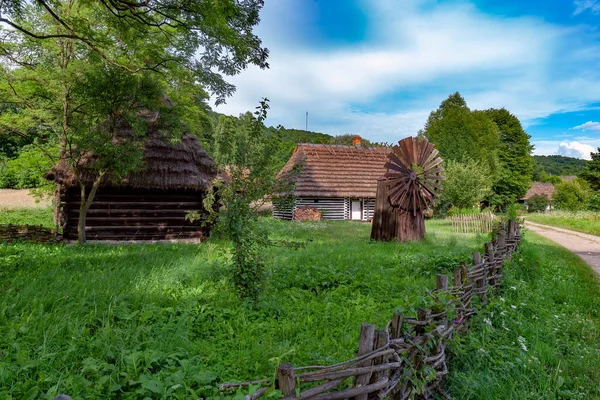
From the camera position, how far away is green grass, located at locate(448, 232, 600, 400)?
3225 mm

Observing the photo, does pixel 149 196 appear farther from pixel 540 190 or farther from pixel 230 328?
pixel 540 190

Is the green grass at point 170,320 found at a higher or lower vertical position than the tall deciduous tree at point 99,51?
lower

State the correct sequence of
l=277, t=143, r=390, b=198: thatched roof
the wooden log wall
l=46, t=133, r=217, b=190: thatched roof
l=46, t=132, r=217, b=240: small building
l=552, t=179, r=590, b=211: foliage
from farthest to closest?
l=552, t=179, r=590, b=211: foliage → l=277, t=143, r=390, b=198: thatched roof → the wooden log wall → l=46, t=132, r=217, b=240: small building → l=46, t=133, r=217, b=190: thatched roof

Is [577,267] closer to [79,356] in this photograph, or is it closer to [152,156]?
[79,356]

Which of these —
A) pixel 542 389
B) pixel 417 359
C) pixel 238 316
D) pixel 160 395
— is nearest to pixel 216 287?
pixel 238 316

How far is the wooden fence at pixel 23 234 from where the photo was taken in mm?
10425

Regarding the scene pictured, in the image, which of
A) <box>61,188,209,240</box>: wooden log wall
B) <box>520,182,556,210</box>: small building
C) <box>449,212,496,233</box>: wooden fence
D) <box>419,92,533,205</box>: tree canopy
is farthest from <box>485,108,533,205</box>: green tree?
<box>61,188,209,240</box>: wooden log wall

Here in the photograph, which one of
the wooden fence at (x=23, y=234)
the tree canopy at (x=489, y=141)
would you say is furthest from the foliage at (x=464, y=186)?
the wooden fence at (x=23, y=234)

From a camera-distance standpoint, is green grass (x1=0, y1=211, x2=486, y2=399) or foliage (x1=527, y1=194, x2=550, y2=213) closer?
green grass (x1=0, y1=211, x2=486, y2=399)

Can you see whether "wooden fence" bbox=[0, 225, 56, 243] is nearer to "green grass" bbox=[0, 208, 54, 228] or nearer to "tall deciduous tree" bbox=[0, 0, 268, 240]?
"tall deciduous tree" bbox=[0, 0, 268, 240]

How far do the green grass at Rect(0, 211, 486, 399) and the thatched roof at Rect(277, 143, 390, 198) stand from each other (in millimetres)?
16384

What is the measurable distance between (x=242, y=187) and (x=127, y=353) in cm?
218

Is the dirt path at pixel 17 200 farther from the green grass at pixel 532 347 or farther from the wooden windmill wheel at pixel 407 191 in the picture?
the green grass at pixel 532 347

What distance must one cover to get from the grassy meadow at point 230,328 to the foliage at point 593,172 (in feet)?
108
